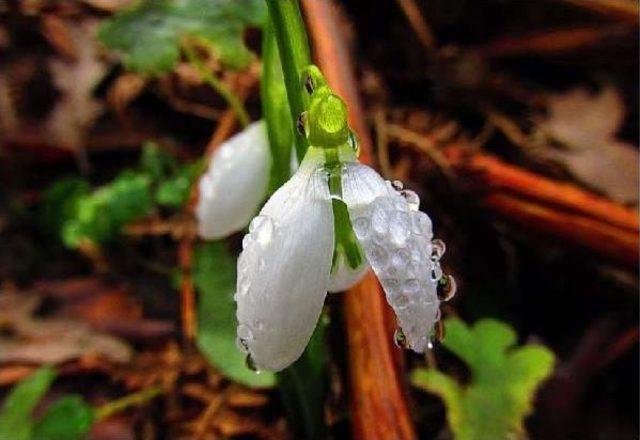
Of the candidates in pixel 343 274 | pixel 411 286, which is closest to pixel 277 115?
pixel 343 274

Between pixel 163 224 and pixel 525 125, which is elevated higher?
pixel 525 125

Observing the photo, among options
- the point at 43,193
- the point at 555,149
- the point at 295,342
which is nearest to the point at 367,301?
the point at 295,342

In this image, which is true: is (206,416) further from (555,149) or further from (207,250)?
(555,149)

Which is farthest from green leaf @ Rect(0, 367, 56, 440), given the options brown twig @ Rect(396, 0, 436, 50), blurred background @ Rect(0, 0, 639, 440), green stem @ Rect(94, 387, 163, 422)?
brown twig @ Rect(396, 0, 436, 50)

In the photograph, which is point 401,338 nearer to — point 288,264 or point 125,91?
point 288,264

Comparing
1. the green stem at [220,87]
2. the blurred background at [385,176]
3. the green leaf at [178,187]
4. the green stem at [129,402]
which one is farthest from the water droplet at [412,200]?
the green leaf at [178,187]

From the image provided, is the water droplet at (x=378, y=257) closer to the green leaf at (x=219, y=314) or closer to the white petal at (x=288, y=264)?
the white petal at (x=288, y=264)
